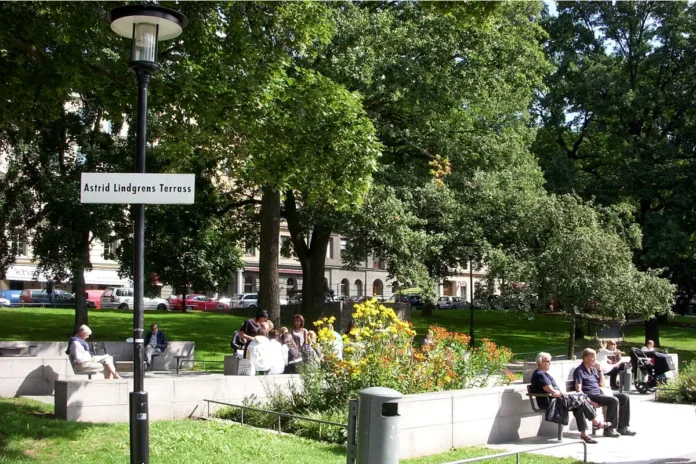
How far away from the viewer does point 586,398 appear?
11.4 m

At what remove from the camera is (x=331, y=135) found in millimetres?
15977

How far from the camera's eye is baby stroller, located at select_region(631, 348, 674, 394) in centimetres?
1847

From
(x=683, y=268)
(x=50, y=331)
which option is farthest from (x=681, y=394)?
(x=50, y=331)

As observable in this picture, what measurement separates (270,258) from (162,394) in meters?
11.3

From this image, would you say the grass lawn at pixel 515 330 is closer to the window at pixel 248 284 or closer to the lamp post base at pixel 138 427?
the lamp post base at pixel 138 427

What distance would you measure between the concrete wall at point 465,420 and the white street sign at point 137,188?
4363 mm

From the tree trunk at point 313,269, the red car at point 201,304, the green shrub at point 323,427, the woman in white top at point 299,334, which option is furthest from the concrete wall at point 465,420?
the red car at point 201,304

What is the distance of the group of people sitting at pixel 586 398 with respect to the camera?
11.3 metres

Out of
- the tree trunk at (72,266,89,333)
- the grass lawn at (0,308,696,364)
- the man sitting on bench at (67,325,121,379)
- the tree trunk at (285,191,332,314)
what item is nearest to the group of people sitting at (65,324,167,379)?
the man sitting on bench at (67,325,121,379)

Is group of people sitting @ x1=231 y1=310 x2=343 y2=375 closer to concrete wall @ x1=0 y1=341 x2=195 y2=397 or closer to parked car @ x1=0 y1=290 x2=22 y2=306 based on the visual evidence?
concrete wall @ x1=0 y1=341 x2=195 y2=397

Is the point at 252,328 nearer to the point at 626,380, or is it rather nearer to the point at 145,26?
the point at 626,380

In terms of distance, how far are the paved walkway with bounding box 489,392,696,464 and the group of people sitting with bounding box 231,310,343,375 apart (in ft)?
13.4

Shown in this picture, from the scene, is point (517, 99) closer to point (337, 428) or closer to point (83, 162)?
point (83, 162)

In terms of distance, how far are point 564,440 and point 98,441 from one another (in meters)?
6.78
